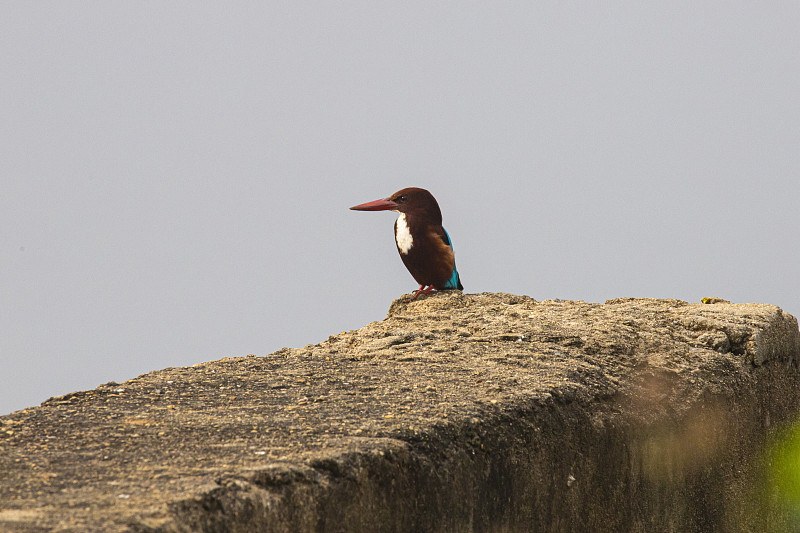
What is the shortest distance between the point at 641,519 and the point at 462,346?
3.06 ft

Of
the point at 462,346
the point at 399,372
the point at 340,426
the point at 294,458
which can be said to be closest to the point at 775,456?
the point at 462,346

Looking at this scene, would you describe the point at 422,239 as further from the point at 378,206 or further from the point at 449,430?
the point at 449,430

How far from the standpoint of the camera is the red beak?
450 cm

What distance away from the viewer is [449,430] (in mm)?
2369

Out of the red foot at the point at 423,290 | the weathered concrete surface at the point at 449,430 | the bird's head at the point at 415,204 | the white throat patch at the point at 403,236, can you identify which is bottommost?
the weathered concrete surface at the point at 449,430

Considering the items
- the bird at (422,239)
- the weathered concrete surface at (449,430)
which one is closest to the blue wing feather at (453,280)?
the bird at (422,239)

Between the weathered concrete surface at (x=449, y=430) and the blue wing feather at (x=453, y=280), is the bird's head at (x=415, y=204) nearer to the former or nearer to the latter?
the blue wing feather at (x=453, y=280)

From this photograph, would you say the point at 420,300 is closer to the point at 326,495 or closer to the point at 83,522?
the point at 326,495

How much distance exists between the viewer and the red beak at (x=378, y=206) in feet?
14.8

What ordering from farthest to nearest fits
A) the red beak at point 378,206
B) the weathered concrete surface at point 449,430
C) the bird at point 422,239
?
the red beak at point 378,206, the bird at point 422,239, the weathered concrete surface at point 449,430

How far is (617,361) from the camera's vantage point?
3.32 m

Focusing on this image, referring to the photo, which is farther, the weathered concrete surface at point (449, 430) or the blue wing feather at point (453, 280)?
the blue wing feather at point (453, 280)

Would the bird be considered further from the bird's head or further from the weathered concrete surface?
the weathered concrete surface

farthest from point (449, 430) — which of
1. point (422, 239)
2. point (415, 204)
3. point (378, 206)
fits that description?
point (378, 206)
